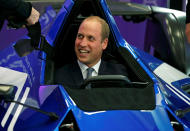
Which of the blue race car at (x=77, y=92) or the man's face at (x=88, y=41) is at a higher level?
the man's face at (x=88, y=41)

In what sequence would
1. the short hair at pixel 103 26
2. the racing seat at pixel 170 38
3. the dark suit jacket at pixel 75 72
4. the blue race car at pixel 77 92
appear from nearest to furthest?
the blue race car at pixel 77 92
the dark suit jacket at pixel 75 72
the short hair at pixel 103 26
the racing seat at pixel 170 38

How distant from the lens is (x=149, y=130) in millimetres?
1447

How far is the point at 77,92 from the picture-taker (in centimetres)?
167

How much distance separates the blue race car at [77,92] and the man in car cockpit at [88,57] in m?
0.07

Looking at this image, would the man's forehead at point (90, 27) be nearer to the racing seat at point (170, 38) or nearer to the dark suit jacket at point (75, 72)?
the dark suit jacket at point (75, 72)

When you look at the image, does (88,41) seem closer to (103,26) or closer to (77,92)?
(103,26)

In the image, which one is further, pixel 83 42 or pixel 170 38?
pixel 170 38

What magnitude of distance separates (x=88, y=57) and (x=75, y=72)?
116mm

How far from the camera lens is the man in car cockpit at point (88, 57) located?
6.74 feet

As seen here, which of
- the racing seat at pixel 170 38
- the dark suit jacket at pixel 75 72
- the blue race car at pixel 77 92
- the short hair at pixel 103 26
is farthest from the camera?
the racing seat at pixel 170 38

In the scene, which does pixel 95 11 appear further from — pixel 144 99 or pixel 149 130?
pixel 149 130

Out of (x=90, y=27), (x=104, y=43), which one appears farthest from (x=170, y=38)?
(x=90, y=27)

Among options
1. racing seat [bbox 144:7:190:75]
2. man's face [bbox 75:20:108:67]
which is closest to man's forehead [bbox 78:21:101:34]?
man's face [bbox 75:20:108:67]

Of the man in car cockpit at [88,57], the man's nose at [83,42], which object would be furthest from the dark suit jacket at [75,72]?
the man's nose at [83,42]
